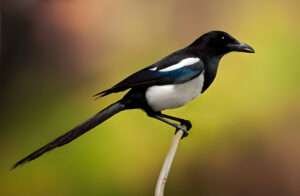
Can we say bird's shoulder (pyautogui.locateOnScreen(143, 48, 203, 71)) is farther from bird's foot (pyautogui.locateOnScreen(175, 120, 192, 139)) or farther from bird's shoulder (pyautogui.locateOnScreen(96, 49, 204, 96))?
bird's foot (pyautogui.locateOnScreen(175, 120, 192, 139))

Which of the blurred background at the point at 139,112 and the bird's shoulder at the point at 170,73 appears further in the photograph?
the blurred background at the point at 139,112

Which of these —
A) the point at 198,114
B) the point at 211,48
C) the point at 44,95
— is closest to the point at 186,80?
the point at 211,48

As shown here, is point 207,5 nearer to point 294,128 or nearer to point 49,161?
point 294,128

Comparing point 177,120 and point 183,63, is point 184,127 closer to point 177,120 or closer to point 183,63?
point 177,120

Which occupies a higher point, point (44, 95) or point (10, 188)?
point (44, 95)

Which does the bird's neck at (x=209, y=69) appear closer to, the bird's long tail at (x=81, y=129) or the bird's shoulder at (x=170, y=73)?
the bird's shoulder at (x=170, y=73)

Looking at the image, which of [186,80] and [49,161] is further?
[49,161]

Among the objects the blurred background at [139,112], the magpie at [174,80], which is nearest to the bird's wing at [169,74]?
the magpie at [174,80]

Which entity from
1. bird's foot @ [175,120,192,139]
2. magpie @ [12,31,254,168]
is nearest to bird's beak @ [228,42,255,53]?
magpie @ [12,31,254,168]

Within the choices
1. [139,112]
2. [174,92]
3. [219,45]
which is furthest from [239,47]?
[139,112]
